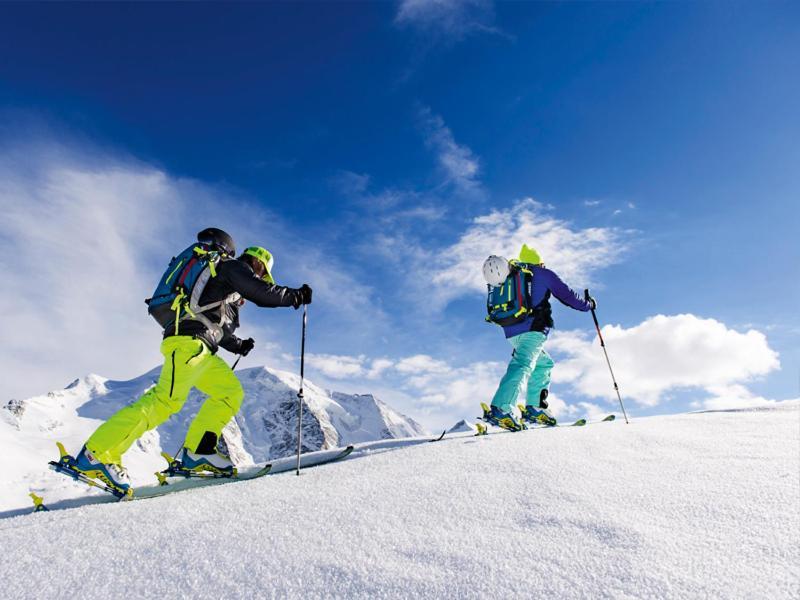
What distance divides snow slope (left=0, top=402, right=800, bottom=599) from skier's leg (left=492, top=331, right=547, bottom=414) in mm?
2837

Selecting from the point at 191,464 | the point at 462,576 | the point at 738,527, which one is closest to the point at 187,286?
the point at 191,464

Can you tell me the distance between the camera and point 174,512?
126 inches

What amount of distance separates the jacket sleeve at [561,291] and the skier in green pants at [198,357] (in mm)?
4255

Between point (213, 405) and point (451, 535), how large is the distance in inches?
150

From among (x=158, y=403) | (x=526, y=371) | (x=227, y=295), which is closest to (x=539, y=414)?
(x=526, y=371)

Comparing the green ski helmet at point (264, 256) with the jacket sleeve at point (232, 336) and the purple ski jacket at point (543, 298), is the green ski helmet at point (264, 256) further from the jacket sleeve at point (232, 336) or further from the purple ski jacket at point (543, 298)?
the purple ski jacket at point (543, 298)

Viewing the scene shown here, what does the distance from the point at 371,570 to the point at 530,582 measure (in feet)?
2.38

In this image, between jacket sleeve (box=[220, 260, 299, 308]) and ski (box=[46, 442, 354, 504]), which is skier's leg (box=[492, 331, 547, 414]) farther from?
jacket sleeve (box=[220, 260, 299, 308])

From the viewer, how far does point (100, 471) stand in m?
4.51

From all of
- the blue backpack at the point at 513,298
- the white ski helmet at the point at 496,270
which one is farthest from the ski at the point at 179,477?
the white ski helmet at the point at 496,270

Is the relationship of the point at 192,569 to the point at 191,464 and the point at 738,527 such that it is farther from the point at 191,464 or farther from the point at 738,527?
the point at 191,464

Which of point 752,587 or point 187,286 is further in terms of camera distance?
point 187,286

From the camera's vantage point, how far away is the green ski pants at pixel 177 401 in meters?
4.66

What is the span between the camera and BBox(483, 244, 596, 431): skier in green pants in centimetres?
758
